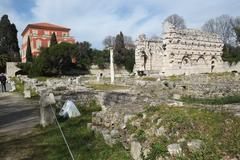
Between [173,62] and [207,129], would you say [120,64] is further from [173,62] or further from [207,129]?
[207,129]

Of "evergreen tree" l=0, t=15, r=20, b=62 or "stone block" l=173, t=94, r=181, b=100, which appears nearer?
"stone block" l=173, t=94, r=181, b=100

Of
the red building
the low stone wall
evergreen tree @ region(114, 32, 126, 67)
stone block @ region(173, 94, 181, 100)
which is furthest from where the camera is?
the red building

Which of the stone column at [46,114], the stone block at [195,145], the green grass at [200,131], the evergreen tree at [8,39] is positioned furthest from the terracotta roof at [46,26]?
the stone block at [195,145]

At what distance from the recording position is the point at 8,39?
73312 mm

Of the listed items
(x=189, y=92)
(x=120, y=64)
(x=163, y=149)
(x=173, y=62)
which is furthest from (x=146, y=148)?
(x=120, y=64)

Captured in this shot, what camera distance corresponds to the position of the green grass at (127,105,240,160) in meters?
4.78

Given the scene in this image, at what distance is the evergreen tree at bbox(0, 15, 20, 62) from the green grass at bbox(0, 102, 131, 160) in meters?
67.5

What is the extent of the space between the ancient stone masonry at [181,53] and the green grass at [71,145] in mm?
28963

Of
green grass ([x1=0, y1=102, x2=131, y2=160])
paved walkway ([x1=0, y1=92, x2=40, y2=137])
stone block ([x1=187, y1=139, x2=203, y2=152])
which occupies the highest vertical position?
stone block ([x1=187, y1=139, x2=203, y2=152])

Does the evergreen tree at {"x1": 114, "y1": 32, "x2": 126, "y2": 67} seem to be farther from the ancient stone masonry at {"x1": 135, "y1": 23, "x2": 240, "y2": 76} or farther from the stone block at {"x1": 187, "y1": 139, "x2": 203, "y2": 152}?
the stone block at {"x1": 187, "y1": 139, "x2": 203, "y2": 152}

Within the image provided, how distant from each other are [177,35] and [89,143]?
32.6 metres

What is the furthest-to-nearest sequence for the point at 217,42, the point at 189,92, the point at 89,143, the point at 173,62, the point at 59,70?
1. the point at 59,70
2. the point at 217,42
3. the point at 173,62
4. the point at 189,92
5. the point at 89,143

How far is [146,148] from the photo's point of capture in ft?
18.9

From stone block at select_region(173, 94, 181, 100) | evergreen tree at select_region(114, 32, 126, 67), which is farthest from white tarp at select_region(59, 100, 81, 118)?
evergreen tree at select_region(114, 32, 126, 67)
